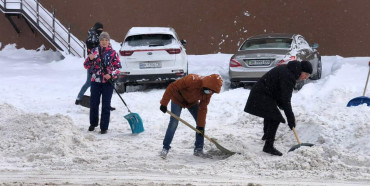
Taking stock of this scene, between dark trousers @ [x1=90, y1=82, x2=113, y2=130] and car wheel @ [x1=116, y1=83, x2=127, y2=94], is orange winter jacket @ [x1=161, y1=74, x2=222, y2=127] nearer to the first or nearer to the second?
dark trousers @ [x1=90, y1=82, x2=113, y2=130]

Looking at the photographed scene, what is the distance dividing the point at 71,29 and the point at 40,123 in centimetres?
1075

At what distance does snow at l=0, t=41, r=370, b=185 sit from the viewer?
656 centimetres

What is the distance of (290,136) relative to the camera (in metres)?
8.84

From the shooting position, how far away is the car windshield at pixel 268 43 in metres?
13.7

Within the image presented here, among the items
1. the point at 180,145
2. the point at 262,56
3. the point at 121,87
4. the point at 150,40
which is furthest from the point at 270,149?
the point at 121,87

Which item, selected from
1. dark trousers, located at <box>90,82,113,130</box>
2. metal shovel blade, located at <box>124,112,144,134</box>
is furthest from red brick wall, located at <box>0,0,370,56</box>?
dark trousers, located at <box>90,82,113,130</box>

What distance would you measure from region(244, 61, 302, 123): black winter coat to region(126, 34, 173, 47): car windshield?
5534 mm

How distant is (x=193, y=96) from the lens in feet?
24.4

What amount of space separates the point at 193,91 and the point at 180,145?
5.11 feet

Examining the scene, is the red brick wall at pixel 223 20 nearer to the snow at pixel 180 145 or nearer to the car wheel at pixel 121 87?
the snow at pixel 180 145

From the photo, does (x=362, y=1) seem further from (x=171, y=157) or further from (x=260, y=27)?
(x=171, y=157)

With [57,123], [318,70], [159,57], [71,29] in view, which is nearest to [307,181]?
[57,123]

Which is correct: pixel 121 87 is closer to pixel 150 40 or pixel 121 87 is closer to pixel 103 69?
pixel 150 40

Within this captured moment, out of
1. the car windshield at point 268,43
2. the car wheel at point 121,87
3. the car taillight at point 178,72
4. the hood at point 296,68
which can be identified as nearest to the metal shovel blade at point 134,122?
the hood at point 296,68
